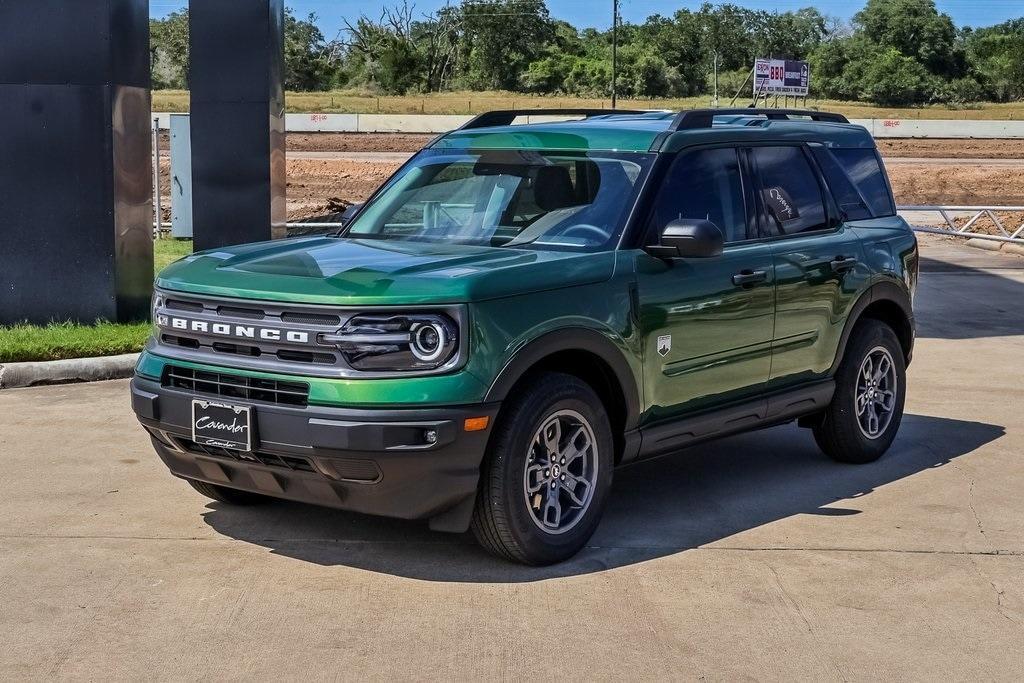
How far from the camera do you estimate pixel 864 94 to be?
94875mm

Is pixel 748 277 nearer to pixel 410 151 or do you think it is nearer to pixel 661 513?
pixel 661 513

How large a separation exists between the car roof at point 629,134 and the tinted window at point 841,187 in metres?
0.09

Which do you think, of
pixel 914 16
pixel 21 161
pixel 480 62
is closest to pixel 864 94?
pixel 914 16

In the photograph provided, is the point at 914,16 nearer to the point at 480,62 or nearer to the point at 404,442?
the point at 480,62

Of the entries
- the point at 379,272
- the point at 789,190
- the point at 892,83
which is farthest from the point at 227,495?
the point at 892,83

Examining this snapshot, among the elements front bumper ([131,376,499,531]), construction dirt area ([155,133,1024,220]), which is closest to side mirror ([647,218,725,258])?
front bumper ([131,376,499,531])

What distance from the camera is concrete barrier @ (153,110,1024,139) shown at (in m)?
62.8

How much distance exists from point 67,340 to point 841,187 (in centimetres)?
576

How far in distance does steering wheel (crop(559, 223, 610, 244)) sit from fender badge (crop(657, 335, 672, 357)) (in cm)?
51

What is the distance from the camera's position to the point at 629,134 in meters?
6.55

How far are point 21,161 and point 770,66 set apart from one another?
52.5 metres

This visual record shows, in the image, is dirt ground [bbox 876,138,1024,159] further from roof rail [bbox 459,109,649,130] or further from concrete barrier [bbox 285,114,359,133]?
roof rail [bbox 459,109,649,130]

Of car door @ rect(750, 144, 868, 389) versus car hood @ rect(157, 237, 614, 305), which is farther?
car door @ rect(750, 144, 868, 389)

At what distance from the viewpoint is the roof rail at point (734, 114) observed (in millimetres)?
6707
